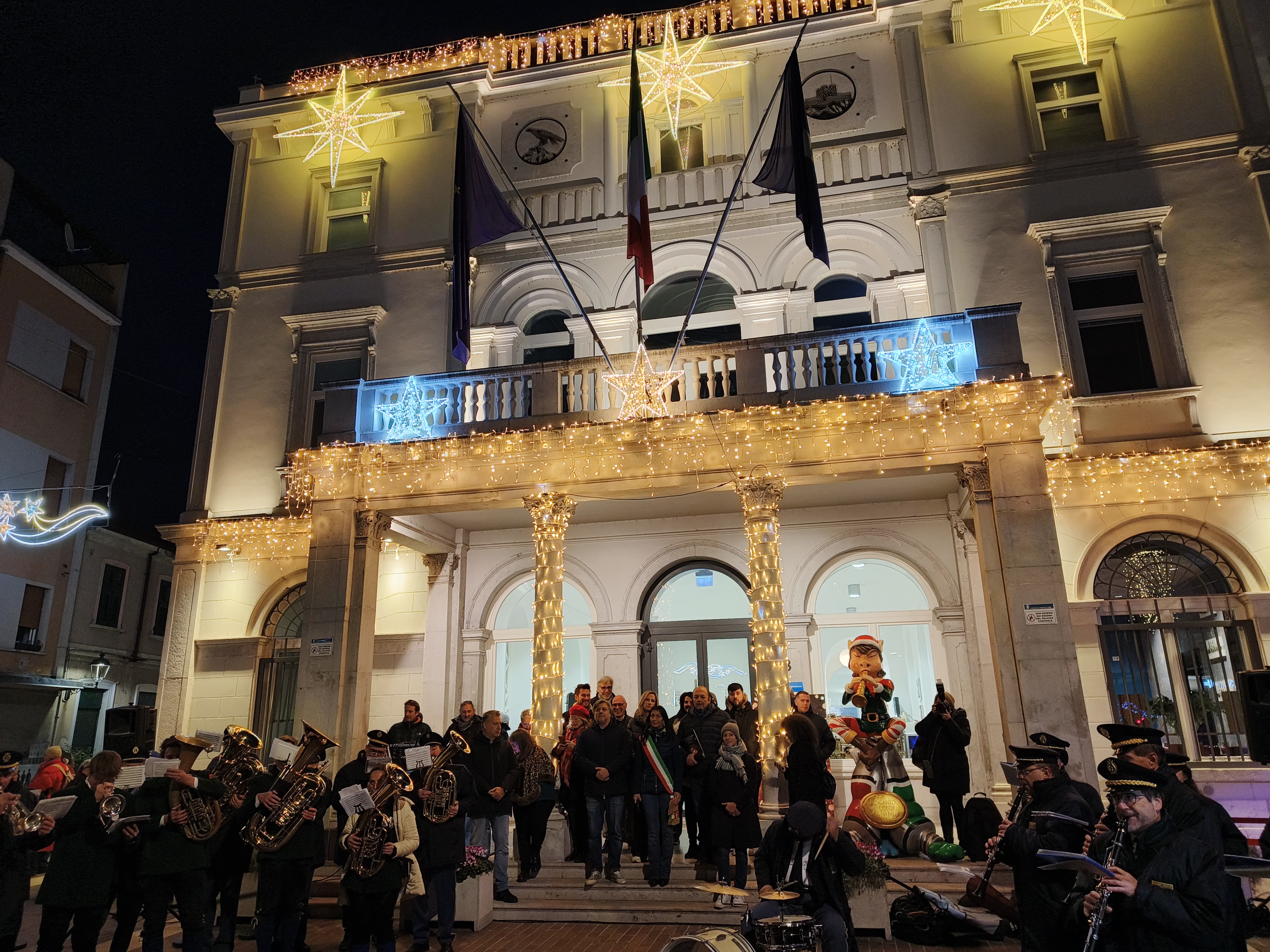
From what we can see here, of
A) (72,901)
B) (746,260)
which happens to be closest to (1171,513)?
(746,260)

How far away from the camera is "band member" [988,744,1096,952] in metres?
5.19

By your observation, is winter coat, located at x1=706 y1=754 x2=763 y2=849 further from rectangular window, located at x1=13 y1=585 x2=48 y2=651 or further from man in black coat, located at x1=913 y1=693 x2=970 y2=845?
rectangular window, located at x1=13 y1=585 x2=48 y2=651

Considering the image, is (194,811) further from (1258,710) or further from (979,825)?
(1258,710)

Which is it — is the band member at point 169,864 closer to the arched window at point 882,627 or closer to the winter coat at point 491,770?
the winter coat at point 491,770

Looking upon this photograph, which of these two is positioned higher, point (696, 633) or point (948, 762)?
point (696, 633)

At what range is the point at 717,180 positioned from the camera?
15.9m

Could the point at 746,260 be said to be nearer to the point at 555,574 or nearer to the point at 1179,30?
the point at 555,574

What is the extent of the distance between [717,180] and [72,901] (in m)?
14.0

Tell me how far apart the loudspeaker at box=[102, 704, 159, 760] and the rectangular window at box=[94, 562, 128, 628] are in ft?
52.8

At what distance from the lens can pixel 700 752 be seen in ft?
31.5

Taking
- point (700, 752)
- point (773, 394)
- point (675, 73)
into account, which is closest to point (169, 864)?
point (700, 752)

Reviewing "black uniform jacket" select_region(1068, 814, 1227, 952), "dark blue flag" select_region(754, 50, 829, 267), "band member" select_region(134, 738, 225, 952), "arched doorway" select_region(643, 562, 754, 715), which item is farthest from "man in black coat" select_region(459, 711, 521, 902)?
"dark blue flag" select_region(754, 50, 829, 267)

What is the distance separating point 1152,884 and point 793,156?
11.0m

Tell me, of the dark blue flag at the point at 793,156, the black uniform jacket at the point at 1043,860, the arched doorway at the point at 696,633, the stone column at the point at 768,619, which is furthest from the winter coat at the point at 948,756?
the dark blue flag at the point at 793,156
